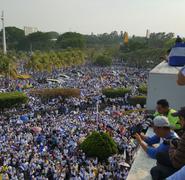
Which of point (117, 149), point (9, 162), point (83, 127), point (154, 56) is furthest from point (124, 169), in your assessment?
point (154, 56)

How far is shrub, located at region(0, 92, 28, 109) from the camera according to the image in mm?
28625

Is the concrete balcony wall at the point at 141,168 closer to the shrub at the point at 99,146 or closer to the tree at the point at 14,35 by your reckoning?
the shrub at the point at 99,146

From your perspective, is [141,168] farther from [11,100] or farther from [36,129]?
[11,100]

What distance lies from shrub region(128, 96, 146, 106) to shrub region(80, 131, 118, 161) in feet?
49.1

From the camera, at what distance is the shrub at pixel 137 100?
31.5m

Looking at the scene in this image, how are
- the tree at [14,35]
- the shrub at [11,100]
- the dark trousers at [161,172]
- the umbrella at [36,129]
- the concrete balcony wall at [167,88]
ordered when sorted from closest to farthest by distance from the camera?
1. the dark trousers at [161,172]
2. the concrete balcony wall at [167,88]
3. the umbrella at [36,129]
4. the shrub at [11,100]
5. the tree at [14,35]

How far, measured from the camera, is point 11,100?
2898 cm

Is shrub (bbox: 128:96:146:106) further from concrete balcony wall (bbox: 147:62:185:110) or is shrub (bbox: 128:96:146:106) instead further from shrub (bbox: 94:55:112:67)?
shrub (bbox: 94:55:112:67)

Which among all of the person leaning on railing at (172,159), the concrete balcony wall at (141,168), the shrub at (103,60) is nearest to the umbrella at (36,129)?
the concrete balcony wall at (141,168)

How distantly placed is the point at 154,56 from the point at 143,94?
29200 millimetres

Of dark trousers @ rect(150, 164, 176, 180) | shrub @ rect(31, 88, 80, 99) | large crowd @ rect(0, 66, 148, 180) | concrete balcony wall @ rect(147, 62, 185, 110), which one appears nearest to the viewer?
dark trousers @ rect(150, 164, 176, 180)

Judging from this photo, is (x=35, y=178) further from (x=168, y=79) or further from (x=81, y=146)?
(x=168, y=79)

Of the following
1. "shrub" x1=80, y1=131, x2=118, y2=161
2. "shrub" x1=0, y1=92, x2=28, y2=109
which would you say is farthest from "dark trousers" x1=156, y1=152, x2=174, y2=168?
"shrub" x1=0, y1=92, x2=28, y2=109

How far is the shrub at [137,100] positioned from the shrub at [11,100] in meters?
9.22
